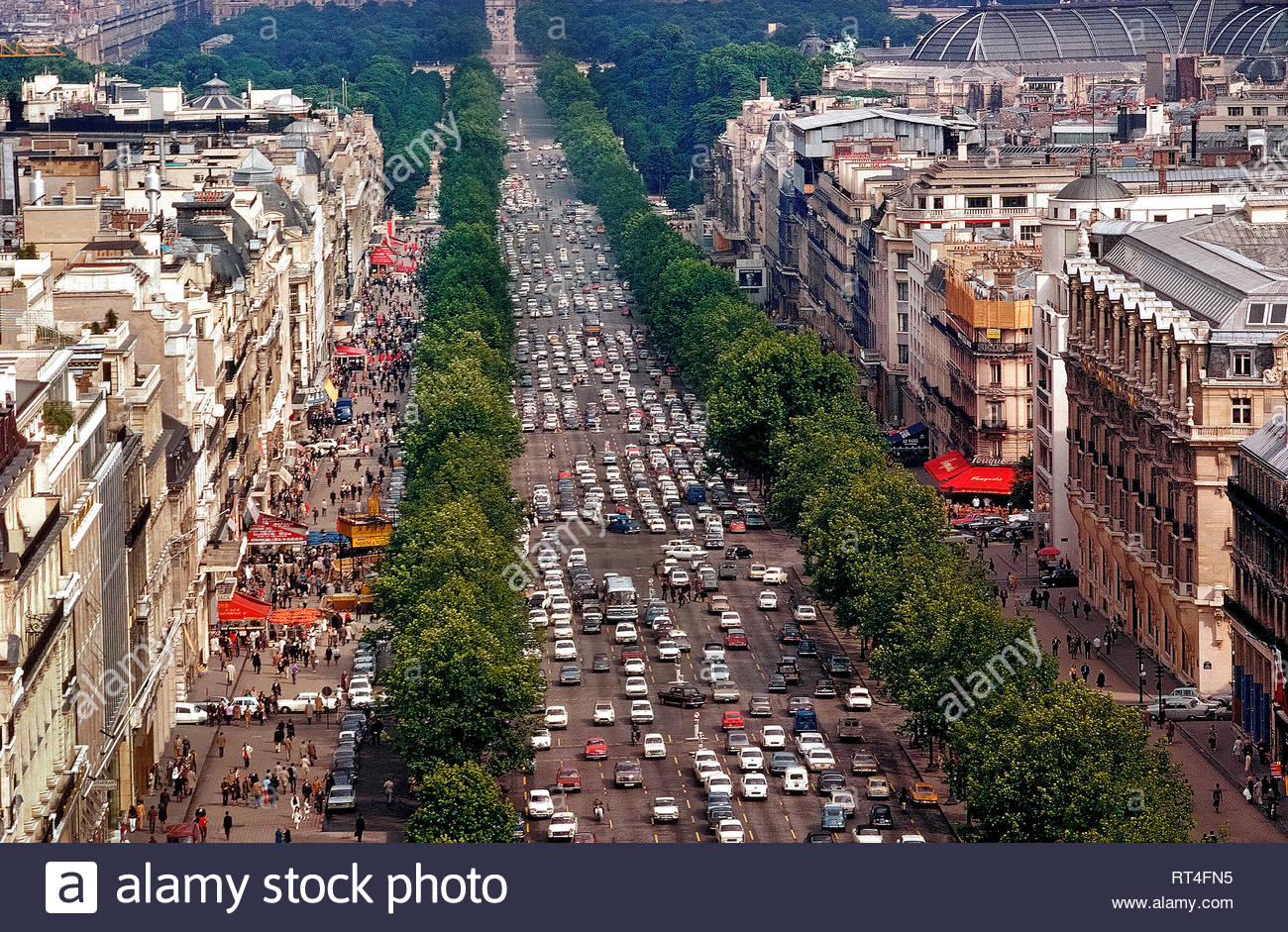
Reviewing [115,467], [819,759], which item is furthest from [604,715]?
[115,467]

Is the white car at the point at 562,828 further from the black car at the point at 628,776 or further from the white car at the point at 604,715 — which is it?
the white car at the point at 604,715

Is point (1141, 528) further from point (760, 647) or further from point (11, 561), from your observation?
point (11, 561)

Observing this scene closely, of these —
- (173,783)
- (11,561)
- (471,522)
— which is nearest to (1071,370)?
(471,522)

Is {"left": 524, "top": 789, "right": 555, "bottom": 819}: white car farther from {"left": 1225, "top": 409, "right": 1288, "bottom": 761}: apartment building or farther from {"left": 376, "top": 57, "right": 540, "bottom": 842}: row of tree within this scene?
{"left": 1225, "top": 409, "right": 1288, "bottom": 761}: apartment building

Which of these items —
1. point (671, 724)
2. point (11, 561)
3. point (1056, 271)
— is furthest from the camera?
point (1056, 271)

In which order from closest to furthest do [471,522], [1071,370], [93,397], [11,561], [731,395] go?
[11,561] → [93,397] → [471,522] → [1071,370] → [731,395]

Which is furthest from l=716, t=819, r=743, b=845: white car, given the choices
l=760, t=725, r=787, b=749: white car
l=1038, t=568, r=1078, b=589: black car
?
l=1038, t=568, r=1078, b=589: black car

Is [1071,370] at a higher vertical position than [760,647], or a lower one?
higher
